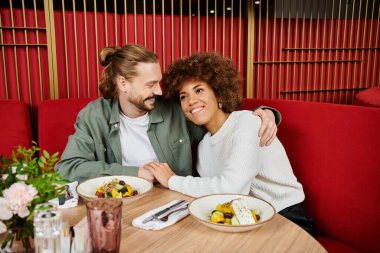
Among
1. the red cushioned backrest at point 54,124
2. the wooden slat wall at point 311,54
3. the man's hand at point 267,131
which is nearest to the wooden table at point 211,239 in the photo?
the man's hand at point 267,131

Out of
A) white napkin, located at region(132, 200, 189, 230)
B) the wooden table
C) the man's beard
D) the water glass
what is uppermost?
the man's beard

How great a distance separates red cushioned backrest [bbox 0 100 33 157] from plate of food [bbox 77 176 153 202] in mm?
1006

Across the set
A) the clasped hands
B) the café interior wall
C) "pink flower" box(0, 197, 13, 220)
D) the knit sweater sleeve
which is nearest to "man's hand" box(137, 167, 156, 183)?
the clasped hands

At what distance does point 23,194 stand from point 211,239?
0.47 metres

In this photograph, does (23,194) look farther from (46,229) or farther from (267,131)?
(267,131)

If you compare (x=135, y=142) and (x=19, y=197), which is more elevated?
(x=19, y=197)

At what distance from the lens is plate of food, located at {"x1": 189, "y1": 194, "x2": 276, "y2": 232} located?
35.8 inches

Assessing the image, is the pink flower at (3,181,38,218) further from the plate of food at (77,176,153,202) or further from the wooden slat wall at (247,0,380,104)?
the wooden slat wall at (247,0,380,104)

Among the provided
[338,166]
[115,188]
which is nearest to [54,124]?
[115,188]

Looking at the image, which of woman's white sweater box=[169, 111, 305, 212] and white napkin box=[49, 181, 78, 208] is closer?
white napkin box=[49, 181, 78, 208]

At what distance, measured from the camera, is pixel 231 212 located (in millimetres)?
996

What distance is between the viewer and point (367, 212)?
1.38 meters

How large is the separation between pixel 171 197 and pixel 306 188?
0.73 meters

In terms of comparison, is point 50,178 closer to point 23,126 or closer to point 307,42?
point 23,126
